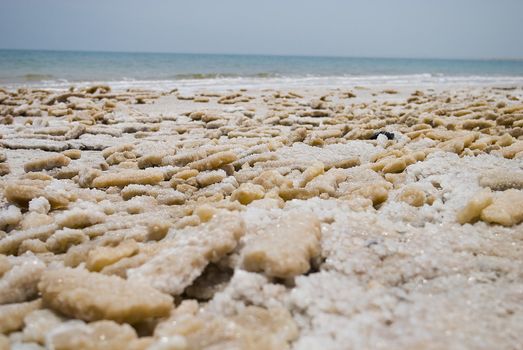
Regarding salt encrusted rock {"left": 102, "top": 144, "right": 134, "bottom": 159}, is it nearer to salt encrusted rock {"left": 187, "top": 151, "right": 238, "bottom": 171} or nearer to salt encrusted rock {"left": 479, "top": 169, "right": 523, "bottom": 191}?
salt encrusted rock {"left": 187, "top": 151, "right": 238, "bottom": 171}

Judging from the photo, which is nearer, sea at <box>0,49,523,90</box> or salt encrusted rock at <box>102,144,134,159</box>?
salt encrusted rock at <box>102,144,134,159</box>

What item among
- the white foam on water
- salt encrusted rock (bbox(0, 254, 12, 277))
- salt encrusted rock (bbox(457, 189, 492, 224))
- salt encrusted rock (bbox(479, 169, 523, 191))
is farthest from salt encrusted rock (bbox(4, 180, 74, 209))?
the white foam on water

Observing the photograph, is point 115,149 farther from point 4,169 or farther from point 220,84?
point 220,84

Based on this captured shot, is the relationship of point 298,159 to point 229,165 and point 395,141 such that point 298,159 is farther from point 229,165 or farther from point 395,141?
point 395,141

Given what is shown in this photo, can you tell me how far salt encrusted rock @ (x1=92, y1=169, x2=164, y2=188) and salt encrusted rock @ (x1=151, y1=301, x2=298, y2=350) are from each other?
1441 mm

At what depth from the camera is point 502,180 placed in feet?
7.00

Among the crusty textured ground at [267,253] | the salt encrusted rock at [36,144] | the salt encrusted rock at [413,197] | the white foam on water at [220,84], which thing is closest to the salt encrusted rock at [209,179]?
the crusty textured ground at [267,253]

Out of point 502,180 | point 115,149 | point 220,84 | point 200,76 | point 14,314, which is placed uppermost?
point 200,76

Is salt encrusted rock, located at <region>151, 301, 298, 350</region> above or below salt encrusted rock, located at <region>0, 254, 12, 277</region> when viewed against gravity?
above

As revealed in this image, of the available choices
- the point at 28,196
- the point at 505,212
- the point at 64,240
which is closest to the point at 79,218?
the point at 64,240

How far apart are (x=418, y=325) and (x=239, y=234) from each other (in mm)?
657

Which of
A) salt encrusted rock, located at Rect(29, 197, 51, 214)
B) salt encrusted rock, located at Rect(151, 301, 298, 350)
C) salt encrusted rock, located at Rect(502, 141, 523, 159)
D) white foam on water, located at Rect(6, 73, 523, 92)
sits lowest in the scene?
salt encrusted rock, located at Rect(151, 301, 298, 350)

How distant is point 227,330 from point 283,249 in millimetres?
322

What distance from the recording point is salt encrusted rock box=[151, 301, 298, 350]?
1024 millimetres
